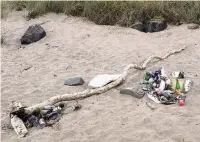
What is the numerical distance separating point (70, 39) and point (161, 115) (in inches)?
138

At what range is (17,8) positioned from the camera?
30.3ft

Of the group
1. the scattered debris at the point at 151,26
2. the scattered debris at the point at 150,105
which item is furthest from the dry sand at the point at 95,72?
the scattered debris at the point at 151,26

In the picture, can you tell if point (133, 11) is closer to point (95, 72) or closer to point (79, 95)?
point (95, 72)

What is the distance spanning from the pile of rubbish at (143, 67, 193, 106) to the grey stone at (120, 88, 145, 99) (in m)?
0.09

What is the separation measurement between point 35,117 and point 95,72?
5.31ft

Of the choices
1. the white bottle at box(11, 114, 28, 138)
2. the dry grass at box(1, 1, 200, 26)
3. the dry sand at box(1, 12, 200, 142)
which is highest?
the dry grass at box(1, 1, 200, 26)

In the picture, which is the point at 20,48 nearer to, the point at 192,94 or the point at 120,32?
the point at 120,32

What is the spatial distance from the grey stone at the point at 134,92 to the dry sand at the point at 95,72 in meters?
0.07

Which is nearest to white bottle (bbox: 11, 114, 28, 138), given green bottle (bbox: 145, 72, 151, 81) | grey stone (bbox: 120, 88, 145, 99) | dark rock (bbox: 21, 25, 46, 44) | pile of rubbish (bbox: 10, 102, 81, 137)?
pile of rubbish (bbox: 10, 102, 81, 137)

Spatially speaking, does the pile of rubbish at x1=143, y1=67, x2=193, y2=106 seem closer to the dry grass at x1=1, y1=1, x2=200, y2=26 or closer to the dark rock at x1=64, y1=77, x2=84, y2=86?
the dark rock at x1=64, y1=77, x2=84, y2=86

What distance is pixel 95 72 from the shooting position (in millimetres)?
6211

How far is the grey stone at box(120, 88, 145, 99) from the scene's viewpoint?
17.0 feet

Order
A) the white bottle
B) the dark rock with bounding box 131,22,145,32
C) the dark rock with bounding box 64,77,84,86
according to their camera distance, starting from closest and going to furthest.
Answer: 1. the white bottle
2. the dark rock with bounding box 64,77,84,86
3. the dark rock with bounding box 131,22,145,32

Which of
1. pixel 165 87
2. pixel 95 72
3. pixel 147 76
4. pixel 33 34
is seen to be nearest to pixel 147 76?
pixel 147 76
